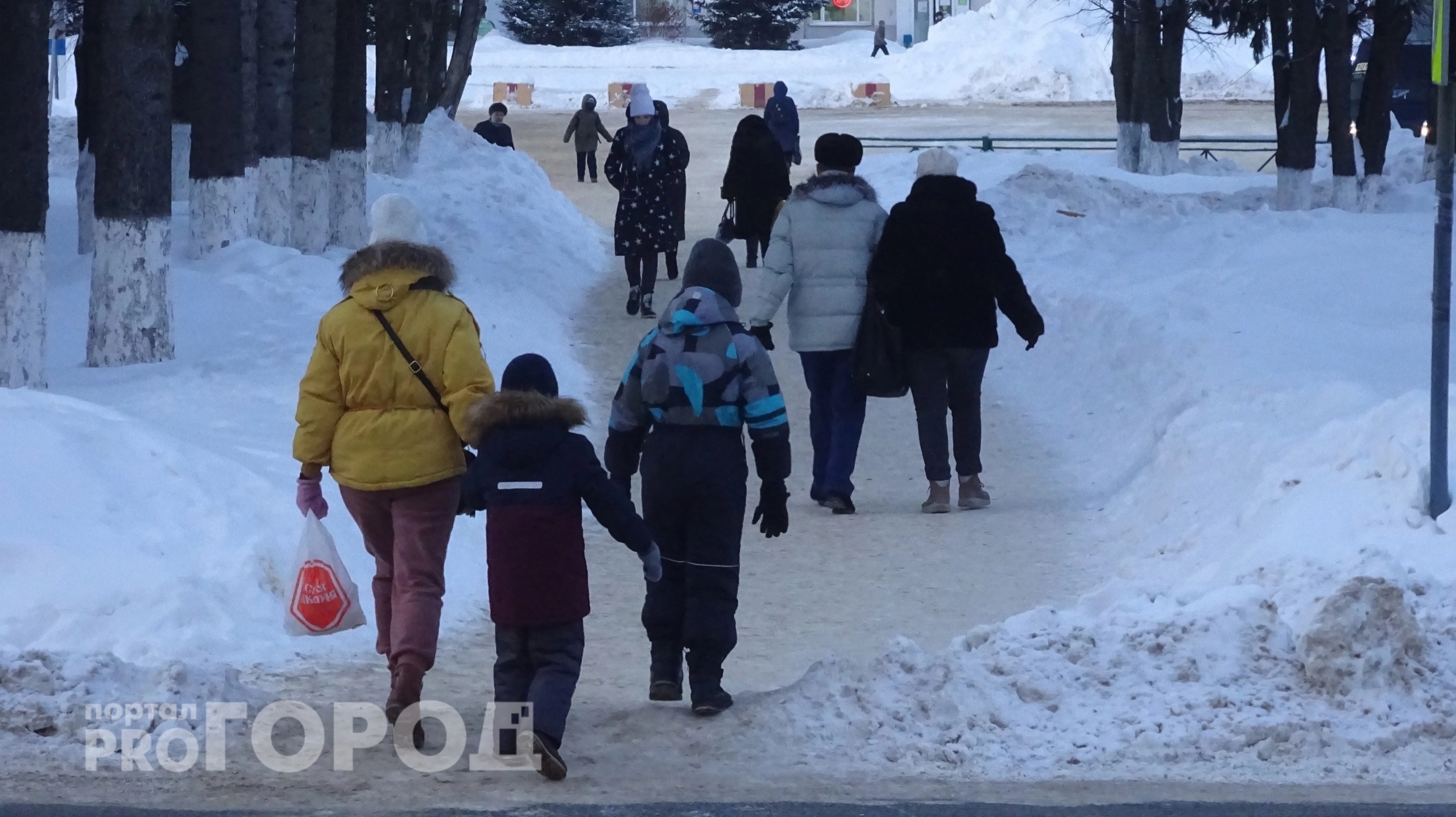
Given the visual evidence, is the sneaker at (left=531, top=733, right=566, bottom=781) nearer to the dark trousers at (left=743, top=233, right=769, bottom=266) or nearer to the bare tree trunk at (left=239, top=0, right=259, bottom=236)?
the dark trousers at (left=743, top=233, right=769, bottom=266)

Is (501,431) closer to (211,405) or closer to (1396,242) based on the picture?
(211,405)

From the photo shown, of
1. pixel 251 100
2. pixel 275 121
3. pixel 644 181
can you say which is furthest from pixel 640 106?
pixel 251 100

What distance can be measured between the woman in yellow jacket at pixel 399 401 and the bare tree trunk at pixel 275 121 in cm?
970

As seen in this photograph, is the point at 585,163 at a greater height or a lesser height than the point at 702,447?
greater

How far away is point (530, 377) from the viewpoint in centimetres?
521

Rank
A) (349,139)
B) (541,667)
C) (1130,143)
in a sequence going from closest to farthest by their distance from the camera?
(541,667)
(349,139)
(1130,143)

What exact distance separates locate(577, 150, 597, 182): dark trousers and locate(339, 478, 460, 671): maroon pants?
23.5m

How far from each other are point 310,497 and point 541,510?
2.42 ft

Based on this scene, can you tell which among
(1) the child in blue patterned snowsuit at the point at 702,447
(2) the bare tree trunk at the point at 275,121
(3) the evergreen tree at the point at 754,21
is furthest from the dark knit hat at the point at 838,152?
(3) the evergreen tree at the point at 754,21

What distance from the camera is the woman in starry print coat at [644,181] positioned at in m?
14.2

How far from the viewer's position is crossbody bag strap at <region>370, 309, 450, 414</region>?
17.6 feet

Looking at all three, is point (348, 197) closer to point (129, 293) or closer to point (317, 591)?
point (129, 293)

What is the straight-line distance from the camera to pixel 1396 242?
46.0ft

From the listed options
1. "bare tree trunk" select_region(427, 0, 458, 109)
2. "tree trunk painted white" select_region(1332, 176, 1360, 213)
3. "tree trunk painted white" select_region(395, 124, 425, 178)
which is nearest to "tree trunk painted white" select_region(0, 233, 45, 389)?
"tree trunk painted white" select_region(395, 124, 425, 178)
